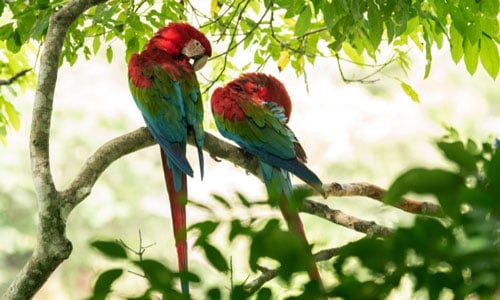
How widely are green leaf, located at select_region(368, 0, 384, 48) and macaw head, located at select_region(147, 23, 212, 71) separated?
0.40m

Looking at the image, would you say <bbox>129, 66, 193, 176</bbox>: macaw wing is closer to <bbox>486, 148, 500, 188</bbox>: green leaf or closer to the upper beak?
the upper beak

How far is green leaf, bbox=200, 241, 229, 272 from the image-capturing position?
36 cm

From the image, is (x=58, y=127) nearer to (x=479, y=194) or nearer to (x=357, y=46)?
(x=357, y=46)

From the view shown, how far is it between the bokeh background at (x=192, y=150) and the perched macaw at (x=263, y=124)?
104 inches

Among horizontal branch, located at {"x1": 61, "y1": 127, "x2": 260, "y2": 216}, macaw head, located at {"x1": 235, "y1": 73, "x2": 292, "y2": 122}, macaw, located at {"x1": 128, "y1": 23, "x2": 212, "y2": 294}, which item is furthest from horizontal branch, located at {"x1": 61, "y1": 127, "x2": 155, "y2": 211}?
macaw head, located at {"x1": 235, "y1": 73, "x2": 292, "y2": 122}

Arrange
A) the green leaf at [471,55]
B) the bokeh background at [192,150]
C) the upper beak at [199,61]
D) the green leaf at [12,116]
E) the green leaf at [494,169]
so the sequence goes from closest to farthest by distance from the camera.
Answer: the green leaf at [494,169] → the green leaf at [471,55] → the upper beak at [199,61] → the green leaf at [12,116] → the bokeh background at [192,150]

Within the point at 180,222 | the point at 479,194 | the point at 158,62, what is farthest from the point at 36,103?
the point at 479,194

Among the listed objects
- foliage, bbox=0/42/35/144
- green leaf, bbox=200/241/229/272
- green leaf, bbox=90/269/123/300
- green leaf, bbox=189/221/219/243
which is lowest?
green leaf, bbox=90/269/123/300

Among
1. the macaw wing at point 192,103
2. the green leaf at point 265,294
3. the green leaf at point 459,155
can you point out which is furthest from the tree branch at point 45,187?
the green leaf at point 459,155

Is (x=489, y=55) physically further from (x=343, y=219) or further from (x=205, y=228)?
(x=205, y=228)

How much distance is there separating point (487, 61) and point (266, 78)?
45 cm

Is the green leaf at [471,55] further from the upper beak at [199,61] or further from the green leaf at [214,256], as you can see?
the green leaf at [214,256]

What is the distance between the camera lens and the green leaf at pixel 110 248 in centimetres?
33

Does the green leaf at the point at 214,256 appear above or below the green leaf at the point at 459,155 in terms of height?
below
